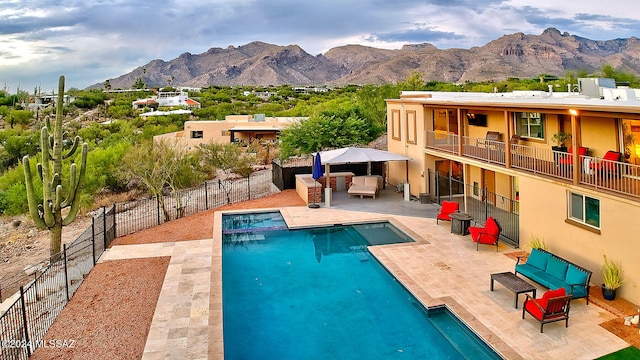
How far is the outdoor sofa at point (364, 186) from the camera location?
2309cm

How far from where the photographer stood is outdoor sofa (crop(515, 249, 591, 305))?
10680 millimetres

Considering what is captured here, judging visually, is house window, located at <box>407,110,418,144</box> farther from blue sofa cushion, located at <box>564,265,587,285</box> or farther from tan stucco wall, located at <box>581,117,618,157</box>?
blue sofa cushion, located at <box>564,265,587,285</box>

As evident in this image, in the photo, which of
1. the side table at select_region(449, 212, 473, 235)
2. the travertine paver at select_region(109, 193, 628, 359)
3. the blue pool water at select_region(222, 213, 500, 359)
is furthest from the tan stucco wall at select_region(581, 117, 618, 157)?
the blue pool water at select_region(222, 213, 500, 359)

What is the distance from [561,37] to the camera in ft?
433

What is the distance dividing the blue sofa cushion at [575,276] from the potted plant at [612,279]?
716mm

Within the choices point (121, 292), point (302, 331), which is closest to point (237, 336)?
point (302, 331)

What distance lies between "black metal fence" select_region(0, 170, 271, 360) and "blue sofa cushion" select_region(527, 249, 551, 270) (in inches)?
464

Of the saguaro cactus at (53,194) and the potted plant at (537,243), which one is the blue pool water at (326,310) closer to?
the potted plant at (537,243)

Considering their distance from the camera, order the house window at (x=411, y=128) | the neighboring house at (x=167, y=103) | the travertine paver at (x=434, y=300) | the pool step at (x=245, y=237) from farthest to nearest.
A: 1. the neighboring house at (x=167, y=103)
2. the house window at (x=411, y=128)
3. the pool step at (x=245, y=237)
4. the travertine paver at (x=434, y=300)

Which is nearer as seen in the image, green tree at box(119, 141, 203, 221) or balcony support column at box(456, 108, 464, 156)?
balcony support column at box(456, 108, 464, 156)

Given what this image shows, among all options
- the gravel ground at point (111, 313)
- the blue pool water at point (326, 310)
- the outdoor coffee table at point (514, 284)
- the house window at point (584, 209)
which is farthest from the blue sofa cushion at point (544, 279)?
the gravel ground at point (111, 313)

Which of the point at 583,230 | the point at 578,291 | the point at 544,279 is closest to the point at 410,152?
the point at 583,230

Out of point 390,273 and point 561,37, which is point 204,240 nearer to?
point 390,273

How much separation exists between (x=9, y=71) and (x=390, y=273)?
48.9 m
